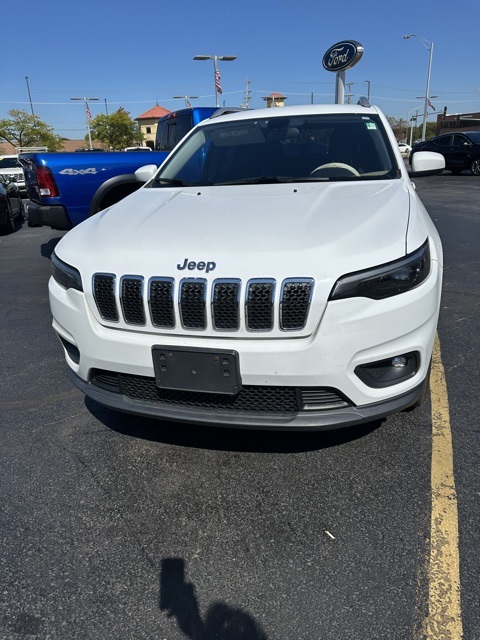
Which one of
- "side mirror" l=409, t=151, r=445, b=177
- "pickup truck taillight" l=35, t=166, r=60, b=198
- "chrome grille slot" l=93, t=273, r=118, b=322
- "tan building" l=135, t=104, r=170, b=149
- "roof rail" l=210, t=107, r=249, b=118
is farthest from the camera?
"tan building" l=135, t=104, r=170, b=149

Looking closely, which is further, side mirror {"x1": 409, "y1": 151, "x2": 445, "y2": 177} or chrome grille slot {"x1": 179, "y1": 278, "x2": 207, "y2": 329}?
side mirror {"x1": 409, "y1": 151, "x2": 445, "y2": 177}

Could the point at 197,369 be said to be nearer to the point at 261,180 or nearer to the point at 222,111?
the point at 261,180

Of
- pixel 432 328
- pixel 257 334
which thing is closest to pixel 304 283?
pixel 257 334

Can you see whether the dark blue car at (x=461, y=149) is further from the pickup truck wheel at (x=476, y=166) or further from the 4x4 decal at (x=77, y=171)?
the 4x4 decal at (x=77, y=171)

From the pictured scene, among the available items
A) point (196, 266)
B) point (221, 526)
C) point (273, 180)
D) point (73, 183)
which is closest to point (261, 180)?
point (273, 180)

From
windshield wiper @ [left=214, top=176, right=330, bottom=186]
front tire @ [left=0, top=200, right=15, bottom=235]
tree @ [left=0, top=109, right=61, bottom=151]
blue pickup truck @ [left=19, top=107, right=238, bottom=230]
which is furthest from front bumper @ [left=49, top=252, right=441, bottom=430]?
tree @ [left=0, top=109, right=61, bottom=151]

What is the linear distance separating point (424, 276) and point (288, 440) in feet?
3.94

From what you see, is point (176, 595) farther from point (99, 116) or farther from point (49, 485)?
point (99, 116)

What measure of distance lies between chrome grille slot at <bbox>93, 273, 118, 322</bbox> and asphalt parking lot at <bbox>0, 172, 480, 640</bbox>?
2.87 feet

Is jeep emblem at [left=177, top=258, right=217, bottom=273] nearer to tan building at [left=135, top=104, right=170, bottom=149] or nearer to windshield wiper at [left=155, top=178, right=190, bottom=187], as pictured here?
windshield wiper at [left=155, top=178, right=190, bottom=187]

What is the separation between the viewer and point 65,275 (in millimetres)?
2574

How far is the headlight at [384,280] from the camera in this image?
6.88 ft

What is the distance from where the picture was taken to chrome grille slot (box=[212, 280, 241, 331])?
6.99 ft

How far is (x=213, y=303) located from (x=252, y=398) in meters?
0.48
